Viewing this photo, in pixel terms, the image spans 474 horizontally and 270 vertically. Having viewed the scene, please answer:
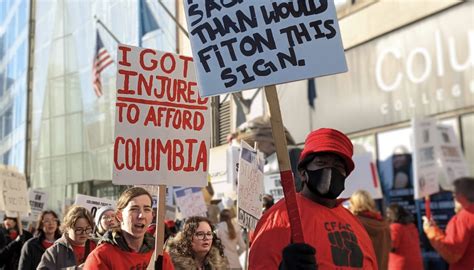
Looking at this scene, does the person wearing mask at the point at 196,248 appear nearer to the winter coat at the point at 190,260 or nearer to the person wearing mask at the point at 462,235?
the winter coat at the point at 190,260

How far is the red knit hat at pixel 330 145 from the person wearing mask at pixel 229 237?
5.60 m

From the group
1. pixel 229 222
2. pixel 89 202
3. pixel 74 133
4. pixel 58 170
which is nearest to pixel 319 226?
pixel 89 202

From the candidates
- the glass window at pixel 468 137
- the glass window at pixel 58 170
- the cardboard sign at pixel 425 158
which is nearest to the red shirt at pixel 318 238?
the cardboard sign at pixel 425 158

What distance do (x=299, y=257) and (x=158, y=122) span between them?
6.65ft

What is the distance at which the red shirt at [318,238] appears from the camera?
301cm

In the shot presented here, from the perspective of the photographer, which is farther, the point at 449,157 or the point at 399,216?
the point at 399,216

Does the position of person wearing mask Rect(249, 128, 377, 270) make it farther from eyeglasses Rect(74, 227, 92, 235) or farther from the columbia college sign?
the columbia college sign

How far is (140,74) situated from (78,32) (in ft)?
74.1

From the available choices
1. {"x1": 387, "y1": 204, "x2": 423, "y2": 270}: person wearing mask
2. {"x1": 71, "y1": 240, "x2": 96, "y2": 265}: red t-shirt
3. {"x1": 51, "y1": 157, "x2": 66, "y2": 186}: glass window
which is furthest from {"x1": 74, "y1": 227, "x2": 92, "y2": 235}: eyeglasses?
{"x1": 51, "y1": 157, "x2": 66, "y2": 186}: glass window

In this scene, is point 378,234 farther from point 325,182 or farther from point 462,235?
point 325,182

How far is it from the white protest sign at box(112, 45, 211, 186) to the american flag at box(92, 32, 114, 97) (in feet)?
54.8

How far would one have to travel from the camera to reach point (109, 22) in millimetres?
21703

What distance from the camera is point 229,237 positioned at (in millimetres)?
9219

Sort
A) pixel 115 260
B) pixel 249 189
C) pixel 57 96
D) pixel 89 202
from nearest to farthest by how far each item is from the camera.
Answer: pixel 115 260 → pixel 249 189 → pixel 89 202 → pixel 57 96
